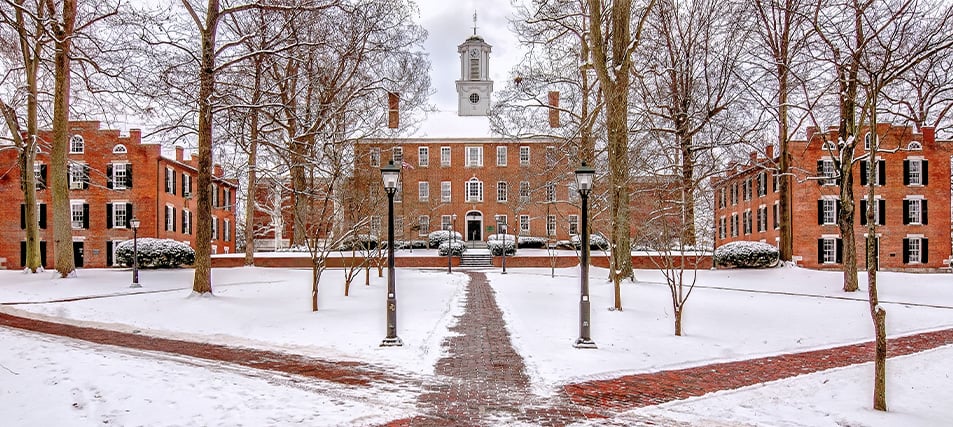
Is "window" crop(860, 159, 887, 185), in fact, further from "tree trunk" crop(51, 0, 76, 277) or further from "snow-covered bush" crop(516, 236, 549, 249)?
"tree trunk" crop(51, 0, 76, 277)

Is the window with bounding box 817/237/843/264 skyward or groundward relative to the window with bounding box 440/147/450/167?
groundward

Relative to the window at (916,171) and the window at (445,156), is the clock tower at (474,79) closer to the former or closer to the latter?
the window at (445,156)

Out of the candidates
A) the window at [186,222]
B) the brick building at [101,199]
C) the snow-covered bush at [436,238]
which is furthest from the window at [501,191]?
the brick building at [101,199]

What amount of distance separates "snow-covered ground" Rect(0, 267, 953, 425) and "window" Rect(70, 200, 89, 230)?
60.6 ft

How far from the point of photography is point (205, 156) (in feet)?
51.9

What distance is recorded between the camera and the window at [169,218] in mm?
39469

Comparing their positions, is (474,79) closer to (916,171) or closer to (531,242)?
(531,242)

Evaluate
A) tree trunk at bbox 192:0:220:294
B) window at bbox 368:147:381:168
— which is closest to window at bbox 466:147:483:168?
window at bbox 368:147:381:168

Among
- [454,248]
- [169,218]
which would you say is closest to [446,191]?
[454,248]

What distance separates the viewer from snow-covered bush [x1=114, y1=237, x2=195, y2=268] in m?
28.2

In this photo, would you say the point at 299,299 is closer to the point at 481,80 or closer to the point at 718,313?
the point at 718,313

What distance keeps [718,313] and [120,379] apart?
1247cm

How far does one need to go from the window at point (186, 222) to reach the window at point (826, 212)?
1521 inches

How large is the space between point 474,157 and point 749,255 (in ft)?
89.1
